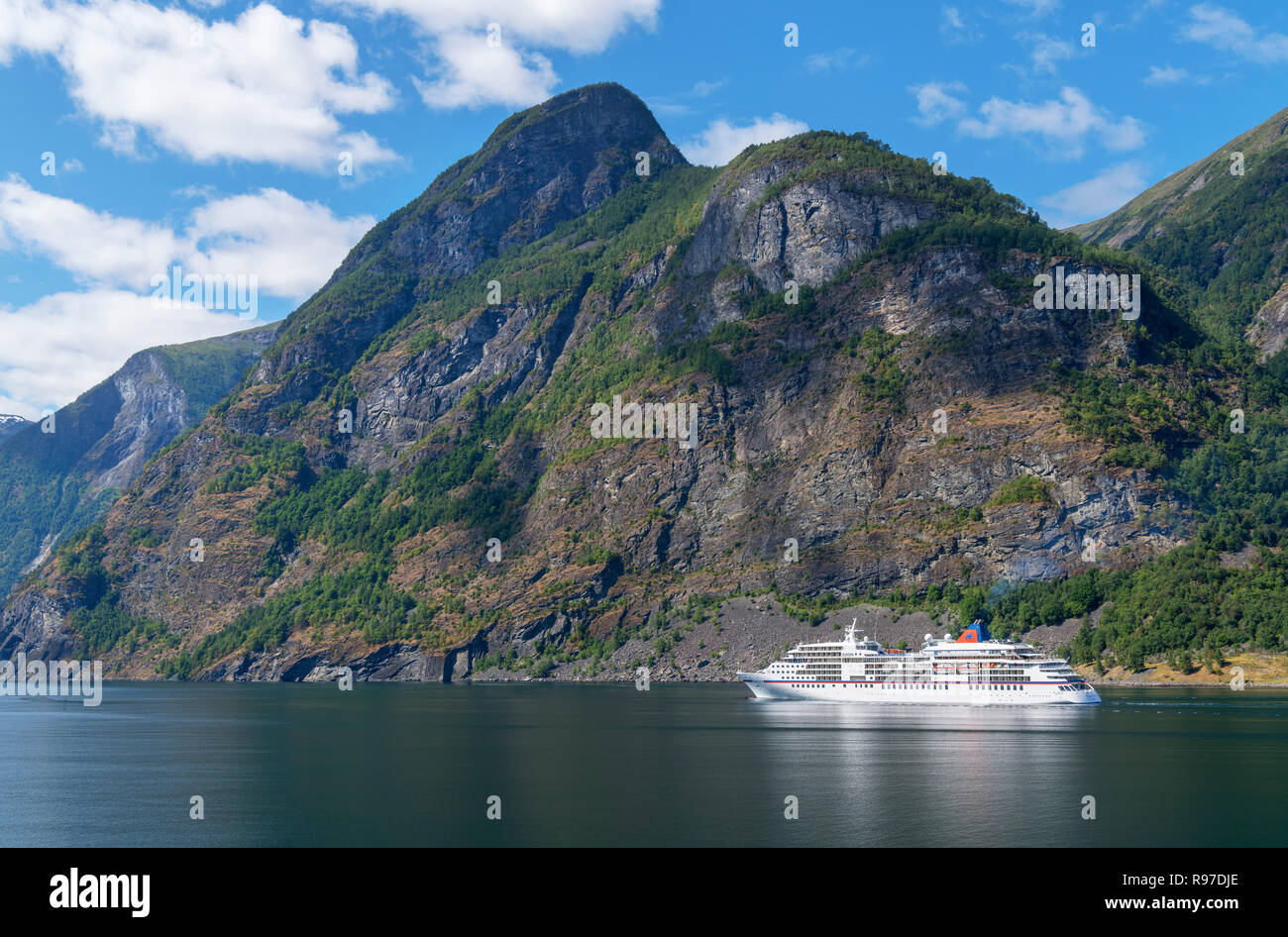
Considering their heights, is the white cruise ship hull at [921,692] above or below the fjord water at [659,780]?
below

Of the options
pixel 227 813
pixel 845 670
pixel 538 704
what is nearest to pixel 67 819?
pixel 227 813

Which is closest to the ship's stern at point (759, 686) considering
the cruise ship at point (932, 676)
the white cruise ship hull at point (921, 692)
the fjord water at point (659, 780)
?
the white cruise ship hull at point (921, 692)

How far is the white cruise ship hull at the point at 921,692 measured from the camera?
167 m

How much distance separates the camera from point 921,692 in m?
184

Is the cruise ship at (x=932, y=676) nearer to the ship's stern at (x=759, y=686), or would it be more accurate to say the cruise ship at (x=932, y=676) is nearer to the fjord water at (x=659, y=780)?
the ship's stern at (x=759, y=686)

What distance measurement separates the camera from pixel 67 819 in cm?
7144

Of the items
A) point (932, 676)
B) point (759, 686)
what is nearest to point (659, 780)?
point (932, 676)

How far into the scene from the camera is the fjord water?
6525 cm

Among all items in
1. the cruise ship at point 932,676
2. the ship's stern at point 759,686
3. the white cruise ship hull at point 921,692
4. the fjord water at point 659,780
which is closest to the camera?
the fjord water at point 659,780

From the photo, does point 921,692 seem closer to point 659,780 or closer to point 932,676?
point 932,676

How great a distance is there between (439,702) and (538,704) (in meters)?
22.8

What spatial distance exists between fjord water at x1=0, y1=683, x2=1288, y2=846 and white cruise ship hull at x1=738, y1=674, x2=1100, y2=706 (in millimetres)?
17545

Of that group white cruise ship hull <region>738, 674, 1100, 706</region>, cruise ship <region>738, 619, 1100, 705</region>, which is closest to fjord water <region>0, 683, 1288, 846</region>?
white cruise ship hull <region>738, 674, 1100, 706</region>

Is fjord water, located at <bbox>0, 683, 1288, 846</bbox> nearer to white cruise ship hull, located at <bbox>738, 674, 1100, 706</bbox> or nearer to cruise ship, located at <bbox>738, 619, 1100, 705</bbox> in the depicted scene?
white cruise ship hull, located at <bbox>738, 674, 1100, 706</bbox>
